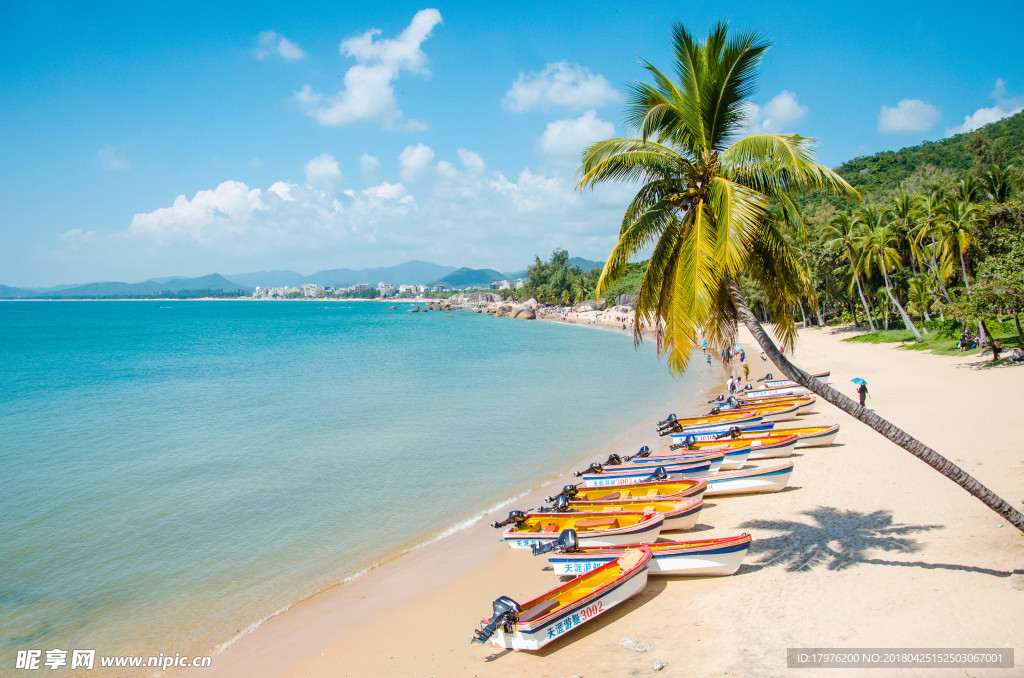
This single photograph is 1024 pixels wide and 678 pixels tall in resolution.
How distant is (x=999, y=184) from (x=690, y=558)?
31.5 m

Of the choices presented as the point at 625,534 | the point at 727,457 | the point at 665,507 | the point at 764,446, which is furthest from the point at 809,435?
the point at 625,534

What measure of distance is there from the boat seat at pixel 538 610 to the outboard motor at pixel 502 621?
12cm

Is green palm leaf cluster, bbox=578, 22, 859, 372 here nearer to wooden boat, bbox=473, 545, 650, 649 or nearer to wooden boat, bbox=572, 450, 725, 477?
wooden boat, bbox=473, 545, 650, 649

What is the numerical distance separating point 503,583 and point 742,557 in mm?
4267

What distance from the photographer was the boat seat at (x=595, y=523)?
1033 cm

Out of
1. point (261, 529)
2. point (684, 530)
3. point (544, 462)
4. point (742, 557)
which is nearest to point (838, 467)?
point (684, 530)

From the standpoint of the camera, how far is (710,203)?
25.6ft

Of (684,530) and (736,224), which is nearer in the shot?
(736,224)

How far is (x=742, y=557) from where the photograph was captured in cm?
895

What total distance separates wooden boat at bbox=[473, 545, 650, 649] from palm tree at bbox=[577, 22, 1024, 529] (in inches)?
135

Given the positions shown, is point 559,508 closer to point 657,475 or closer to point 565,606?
point 657,475

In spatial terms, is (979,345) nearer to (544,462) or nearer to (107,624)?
(544,462)

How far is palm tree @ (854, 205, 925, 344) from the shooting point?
106 ft

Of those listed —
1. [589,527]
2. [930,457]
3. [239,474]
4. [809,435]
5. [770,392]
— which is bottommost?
[239,474]
